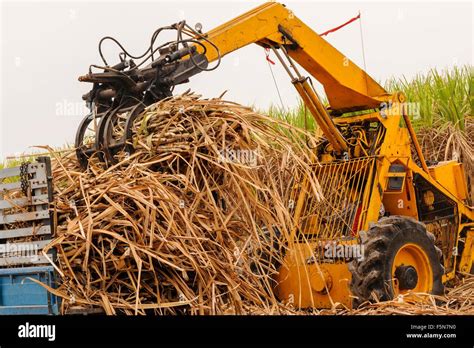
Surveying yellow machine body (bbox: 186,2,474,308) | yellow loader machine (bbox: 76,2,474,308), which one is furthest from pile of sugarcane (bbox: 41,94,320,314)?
yellow machine body (bbox: 186,2,474,308)

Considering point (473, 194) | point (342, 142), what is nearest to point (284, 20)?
point (342, 142)

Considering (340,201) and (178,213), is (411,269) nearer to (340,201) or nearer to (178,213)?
(340,201)

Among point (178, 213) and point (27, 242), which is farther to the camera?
point (27, 242)

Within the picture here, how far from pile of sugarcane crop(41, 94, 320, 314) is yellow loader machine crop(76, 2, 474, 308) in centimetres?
63

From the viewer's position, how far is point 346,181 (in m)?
8.16

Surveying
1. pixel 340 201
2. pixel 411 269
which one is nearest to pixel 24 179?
pixel 340 201

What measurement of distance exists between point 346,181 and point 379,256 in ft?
3.33

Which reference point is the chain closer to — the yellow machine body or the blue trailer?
the blue trailer

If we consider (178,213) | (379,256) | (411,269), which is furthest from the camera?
(411,269)

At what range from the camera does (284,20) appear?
7.73 m

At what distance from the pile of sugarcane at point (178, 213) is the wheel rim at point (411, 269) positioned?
213cm

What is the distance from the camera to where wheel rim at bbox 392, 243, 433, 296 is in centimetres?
765
